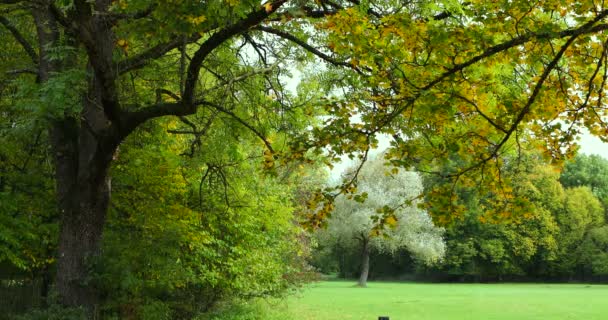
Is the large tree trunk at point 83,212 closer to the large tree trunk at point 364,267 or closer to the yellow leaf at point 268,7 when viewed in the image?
the yellow leaf at point 268,7

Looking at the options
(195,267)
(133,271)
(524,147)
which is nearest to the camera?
(524,147)

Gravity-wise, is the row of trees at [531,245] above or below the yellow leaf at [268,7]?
above

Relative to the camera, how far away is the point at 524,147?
7.63 m

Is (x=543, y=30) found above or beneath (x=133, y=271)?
above

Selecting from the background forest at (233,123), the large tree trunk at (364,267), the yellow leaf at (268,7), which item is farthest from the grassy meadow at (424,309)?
the large tree trunk at (364,267)

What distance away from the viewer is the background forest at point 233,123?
6543 millimetres

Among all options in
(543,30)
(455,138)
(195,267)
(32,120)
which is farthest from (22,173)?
(543,30)

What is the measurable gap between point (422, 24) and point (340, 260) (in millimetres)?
58011

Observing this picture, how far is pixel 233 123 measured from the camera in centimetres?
1103

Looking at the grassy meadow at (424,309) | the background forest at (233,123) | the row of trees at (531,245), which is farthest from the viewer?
the row of trees at (531,245)

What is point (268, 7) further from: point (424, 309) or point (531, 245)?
point (531, 245)

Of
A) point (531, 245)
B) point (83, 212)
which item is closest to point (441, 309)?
point (83, 212)

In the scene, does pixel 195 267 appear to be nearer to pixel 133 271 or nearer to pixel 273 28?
pixel 133 271

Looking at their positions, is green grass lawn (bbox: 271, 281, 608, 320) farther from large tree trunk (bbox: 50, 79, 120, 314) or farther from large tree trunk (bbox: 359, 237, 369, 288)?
large tree trunk (bbox: 359, 237, 369, 288)
